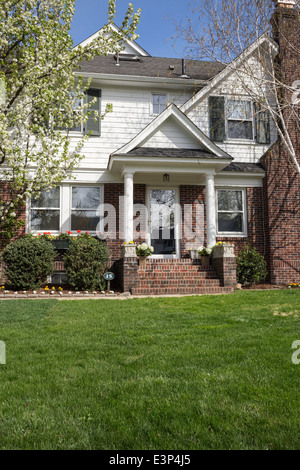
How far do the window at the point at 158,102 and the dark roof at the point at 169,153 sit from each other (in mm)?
2407

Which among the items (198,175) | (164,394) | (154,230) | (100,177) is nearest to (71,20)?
(100,177)

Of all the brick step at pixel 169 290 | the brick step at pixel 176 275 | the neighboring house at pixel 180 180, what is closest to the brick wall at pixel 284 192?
the neighboring house at pixel 180 180

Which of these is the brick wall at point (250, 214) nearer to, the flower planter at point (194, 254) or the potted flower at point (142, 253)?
the flower planter at point (194, 254)

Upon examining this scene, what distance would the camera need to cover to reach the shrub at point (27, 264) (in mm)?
9430

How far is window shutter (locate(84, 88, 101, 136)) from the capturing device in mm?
12163

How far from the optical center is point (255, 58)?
12.2 meters

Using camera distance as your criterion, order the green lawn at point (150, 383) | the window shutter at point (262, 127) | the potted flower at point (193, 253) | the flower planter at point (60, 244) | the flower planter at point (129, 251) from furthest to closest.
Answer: the window shutter at point (262, 127) < the potted flower at point (193, 253) < the flower planter at point (60, 244) < the flower planter at point (129, 251) < the green lawn at point (150, 383)

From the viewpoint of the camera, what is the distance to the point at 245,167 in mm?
12438

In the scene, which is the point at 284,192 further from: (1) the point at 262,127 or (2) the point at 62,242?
(2) the point at 62,242

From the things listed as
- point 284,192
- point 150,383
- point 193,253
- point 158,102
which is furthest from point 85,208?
point 150,383

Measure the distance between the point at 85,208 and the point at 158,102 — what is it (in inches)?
174

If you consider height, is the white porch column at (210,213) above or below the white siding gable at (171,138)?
below
